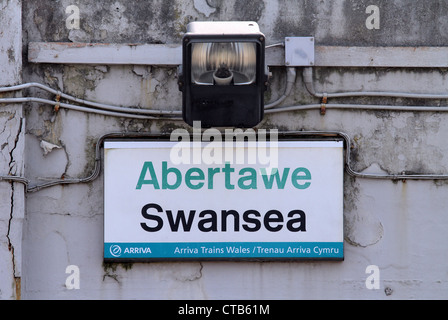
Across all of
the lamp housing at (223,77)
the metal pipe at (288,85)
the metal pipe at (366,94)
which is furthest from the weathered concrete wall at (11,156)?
the metal pipe at (366,94)

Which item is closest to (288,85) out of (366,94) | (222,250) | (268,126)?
(268,126)

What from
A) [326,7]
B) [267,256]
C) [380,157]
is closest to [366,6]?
[326,7]

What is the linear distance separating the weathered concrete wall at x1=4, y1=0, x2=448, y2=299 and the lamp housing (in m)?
0.50

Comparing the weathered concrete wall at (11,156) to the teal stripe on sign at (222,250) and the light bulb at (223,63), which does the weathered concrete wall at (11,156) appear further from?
the light bulb at (223,63)

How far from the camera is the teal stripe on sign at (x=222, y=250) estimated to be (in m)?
4.20

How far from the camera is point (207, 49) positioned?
12.5 ft

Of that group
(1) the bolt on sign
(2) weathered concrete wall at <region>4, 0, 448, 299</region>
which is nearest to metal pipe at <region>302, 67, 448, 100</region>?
(2) weathered concrete wall at <region>4, 0, 448, 299</region>

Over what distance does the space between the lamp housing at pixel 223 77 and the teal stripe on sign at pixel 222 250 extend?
0.82m

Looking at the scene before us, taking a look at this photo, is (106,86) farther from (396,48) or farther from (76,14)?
(396,48)

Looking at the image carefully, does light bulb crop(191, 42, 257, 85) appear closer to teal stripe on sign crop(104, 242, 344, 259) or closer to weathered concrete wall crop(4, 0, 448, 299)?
weathered concrete wall crop(4, 0, 448, 299)

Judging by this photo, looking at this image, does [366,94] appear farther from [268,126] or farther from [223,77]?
[223,77]

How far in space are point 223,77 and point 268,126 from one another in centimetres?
64

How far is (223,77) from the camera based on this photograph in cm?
385
